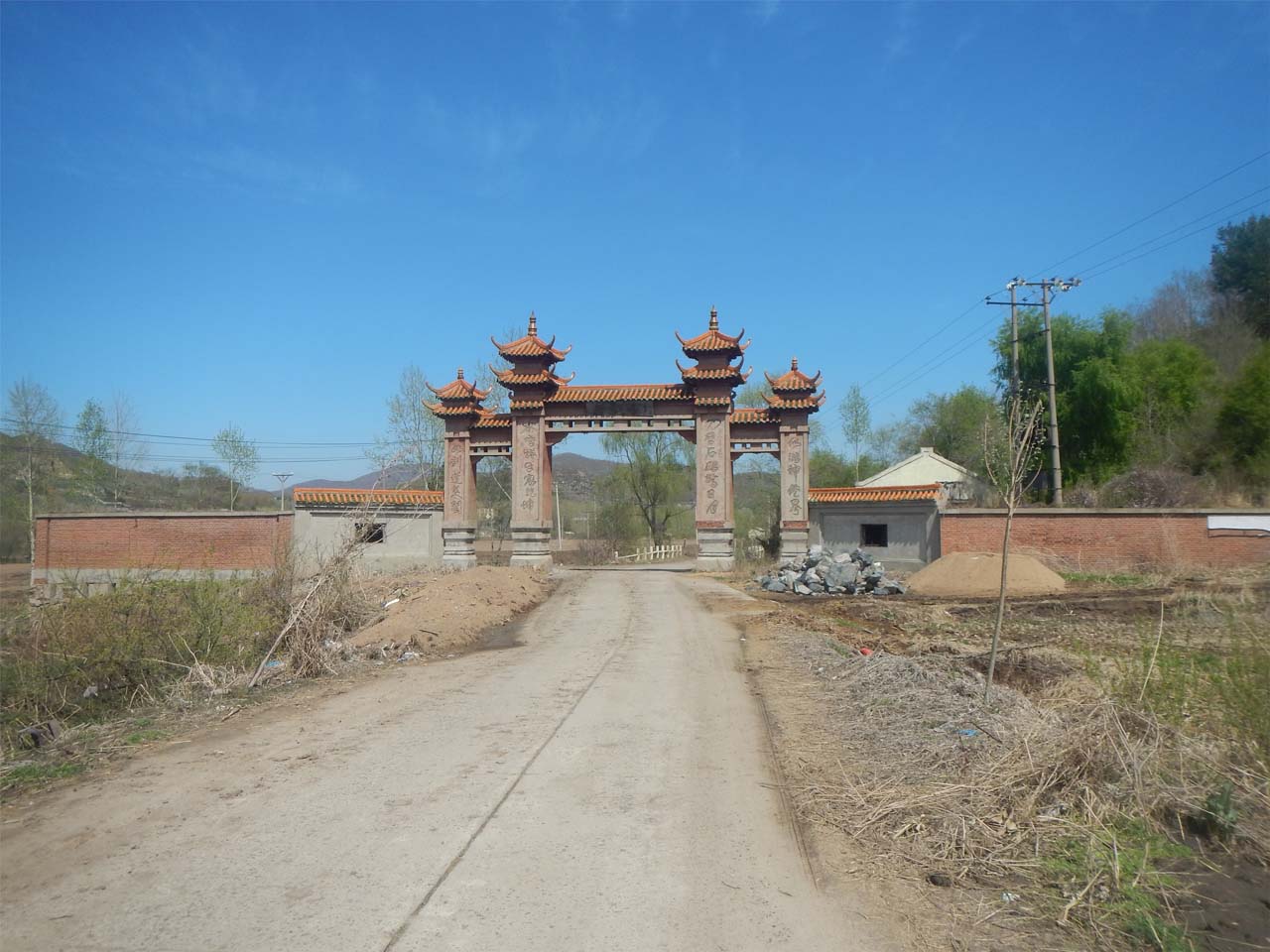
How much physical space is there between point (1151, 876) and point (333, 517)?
88.4ft

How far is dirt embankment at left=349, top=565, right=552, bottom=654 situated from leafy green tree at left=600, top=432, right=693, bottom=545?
91.0ft

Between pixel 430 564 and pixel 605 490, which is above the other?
pixel 605 490

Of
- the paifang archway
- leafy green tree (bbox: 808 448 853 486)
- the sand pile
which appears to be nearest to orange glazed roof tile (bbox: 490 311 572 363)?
the paifang archway

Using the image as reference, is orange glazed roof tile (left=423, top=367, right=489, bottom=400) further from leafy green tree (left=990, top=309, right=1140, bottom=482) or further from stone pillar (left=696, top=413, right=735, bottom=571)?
leafy green tree (left=990, top=309, right=1140, bottom=482)

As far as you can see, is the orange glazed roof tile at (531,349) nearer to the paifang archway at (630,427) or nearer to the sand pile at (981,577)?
the paifang archway at (630,427)

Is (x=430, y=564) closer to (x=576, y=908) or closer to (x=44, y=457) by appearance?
(x=44, y=457)

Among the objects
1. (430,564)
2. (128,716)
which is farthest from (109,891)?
(430,564)

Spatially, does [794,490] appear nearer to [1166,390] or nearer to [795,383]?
[795,383]

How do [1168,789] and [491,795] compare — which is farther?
[491,795]

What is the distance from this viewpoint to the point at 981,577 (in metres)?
20.8

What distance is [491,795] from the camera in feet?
17.3

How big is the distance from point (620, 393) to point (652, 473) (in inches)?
856

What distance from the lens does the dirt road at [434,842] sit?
3.59 m

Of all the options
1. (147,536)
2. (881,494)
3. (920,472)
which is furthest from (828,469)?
(147,536)
